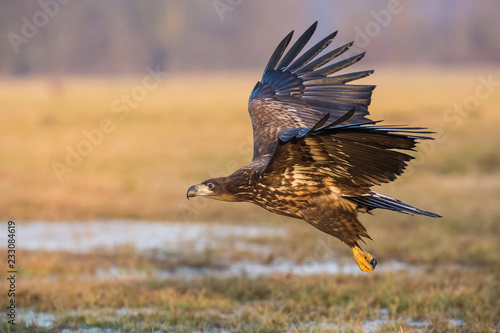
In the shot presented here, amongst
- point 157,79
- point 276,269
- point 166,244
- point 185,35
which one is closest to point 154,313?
point 276,269

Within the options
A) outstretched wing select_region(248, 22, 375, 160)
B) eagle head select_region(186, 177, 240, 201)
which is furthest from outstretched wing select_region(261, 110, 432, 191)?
outstretched wing select_region(248, 22, 375, 160)

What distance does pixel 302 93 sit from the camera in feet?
23.0

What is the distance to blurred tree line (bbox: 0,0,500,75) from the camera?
8656cm

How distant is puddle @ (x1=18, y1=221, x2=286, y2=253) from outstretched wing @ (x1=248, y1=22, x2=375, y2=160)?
3.94 m

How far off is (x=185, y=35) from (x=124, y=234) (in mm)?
87971

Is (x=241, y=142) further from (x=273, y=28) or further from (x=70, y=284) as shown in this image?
(x=273, y=28)

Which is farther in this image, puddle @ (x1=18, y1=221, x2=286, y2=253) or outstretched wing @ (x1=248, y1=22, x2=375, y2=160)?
puddle @ (x1=18, y1=221, x2=286, y2=253)

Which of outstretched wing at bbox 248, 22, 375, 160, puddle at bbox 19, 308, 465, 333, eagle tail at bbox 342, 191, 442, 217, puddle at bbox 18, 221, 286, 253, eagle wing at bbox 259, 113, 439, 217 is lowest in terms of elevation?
A: puddle at bbox 19, 308, 465, 333

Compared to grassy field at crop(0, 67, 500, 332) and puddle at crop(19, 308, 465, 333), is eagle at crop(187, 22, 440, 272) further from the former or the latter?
grassy field at crop(0, 67, 500, 332)

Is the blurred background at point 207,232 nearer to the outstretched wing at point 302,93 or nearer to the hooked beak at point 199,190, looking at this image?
the hooked beak at point 199,190

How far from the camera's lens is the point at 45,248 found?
10.3m

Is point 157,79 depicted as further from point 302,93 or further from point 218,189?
point 218,189

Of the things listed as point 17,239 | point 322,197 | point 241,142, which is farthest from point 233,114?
point 322,197

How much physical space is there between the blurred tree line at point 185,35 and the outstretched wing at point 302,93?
71.2 m
